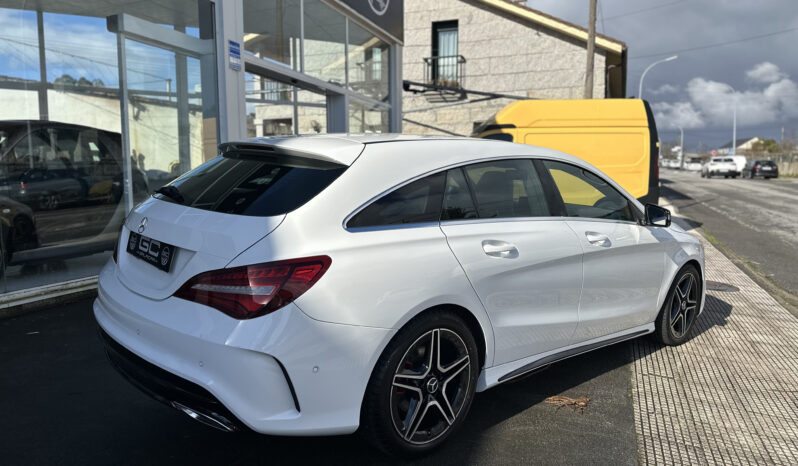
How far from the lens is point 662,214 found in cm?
421

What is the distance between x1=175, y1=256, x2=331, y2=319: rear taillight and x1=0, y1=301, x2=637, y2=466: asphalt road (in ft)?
3.09

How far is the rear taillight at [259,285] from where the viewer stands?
229 cm

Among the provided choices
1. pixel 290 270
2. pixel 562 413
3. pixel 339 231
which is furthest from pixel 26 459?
pixel 562 413

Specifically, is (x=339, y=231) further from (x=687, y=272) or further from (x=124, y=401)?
(x=687, y=272)

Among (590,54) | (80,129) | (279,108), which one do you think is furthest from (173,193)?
(590,54)

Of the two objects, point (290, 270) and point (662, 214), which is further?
point (662, 214)

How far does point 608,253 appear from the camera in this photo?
146 inches

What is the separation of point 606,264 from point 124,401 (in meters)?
3.00

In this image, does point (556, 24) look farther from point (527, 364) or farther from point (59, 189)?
point (527, 364)

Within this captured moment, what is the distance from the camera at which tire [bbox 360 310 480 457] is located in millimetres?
2555

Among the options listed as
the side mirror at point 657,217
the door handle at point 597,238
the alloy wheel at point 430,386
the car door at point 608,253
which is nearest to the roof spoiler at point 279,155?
the alloy wheel at point 430,386

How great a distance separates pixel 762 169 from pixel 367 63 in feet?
135

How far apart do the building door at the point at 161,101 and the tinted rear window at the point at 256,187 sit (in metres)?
4.09

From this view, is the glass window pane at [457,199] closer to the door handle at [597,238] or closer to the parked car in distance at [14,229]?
the door handle at [597,238]
